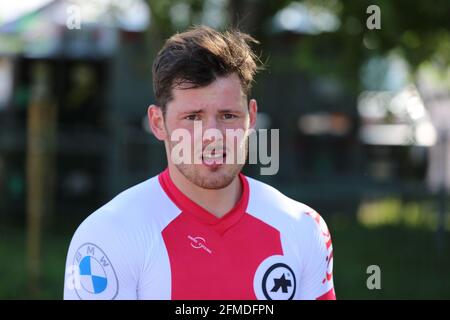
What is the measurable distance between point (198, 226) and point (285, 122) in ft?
51.6

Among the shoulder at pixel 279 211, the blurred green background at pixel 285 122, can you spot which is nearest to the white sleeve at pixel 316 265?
the shoulder at pixel 279 211

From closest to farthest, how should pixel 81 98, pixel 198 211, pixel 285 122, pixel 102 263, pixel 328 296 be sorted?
pixel 102 263 < pixel 198 211 < pixel 328 296 < pixel 81 98 < pixel 285 122

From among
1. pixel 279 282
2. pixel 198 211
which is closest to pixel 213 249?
pixel 198 211

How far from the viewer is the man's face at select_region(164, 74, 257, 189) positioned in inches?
101

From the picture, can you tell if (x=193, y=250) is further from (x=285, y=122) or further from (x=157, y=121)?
(x=285, y=122)

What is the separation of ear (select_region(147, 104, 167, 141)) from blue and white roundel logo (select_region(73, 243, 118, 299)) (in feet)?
1.76

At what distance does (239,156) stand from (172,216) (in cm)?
35

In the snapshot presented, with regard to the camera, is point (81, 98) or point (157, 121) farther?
point (81, 98)

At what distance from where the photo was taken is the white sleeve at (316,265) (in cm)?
277

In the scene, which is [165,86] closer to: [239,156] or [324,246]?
[239,156]

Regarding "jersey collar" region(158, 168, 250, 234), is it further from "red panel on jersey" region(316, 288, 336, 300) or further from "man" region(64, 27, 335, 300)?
"red panel on jersey" region(316, 288, 336, 300)

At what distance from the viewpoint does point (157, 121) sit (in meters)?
2.77

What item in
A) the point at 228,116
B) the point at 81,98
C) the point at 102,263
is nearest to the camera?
the point at 102,263
